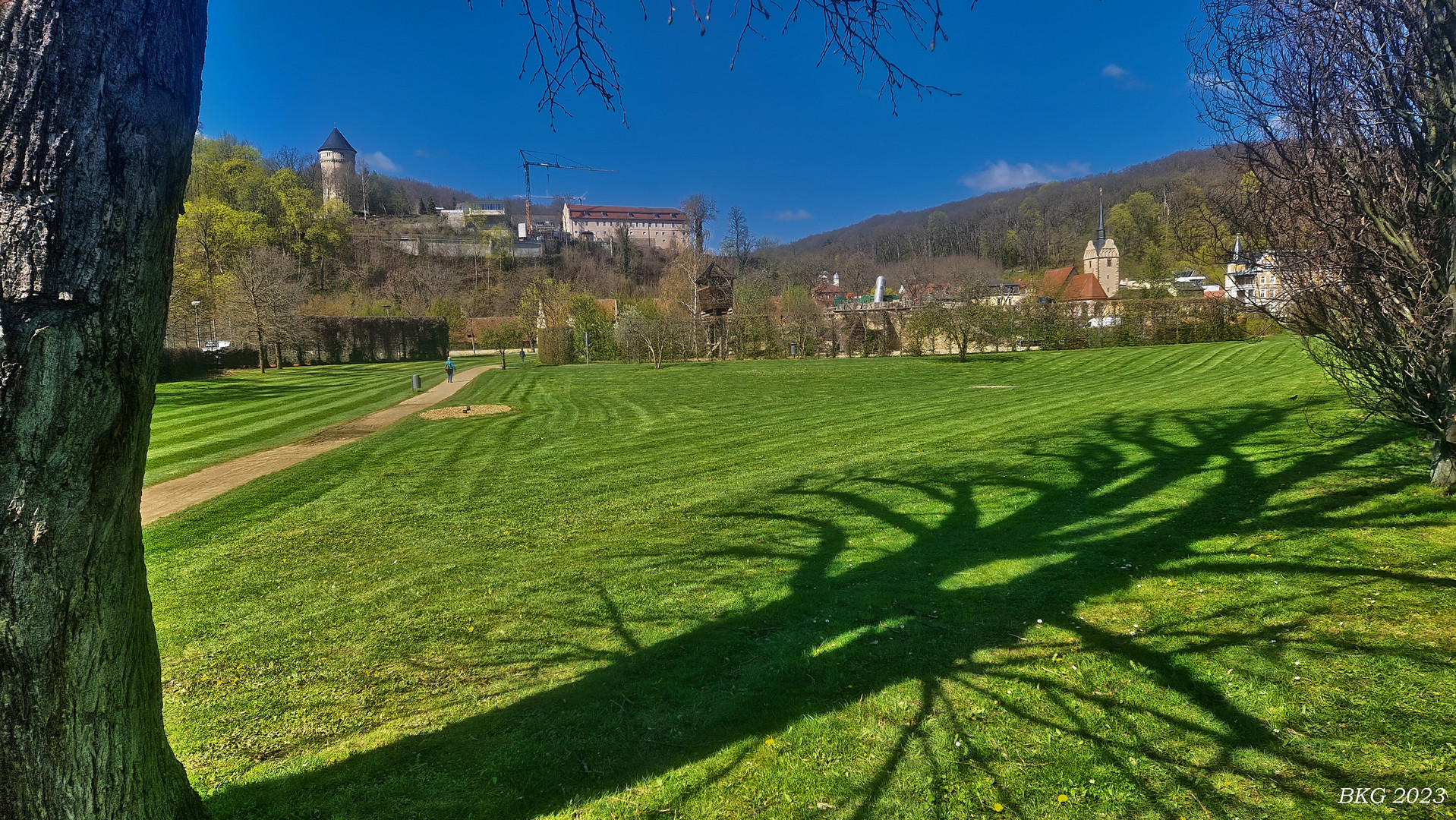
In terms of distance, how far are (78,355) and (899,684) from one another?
3254 millimetres

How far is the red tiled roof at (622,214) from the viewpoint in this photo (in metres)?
138

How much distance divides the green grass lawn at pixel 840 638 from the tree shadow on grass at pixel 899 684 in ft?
0.06

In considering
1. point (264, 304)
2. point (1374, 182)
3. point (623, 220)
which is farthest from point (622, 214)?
point (1374, 182)

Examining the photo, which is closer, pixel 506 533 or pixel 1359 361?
pixel 1359 361

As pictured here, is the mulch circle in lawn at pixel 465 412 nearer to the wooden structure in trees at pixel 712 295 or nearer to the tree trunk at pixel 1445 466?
the tree trunk at pixel 1445 466

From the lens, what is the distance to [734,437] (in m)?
12.1

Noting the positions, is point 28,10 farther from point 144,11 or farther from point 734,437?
point 734,437

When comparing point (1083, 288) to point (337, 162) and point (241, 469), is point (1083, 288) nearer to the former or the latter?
point (241, 469)

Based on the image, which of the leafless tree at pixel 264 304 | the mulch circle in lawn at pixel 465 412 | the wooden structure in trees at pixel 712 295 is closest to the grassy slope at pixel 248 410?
the mulch circle in lawn at pixel 465 412

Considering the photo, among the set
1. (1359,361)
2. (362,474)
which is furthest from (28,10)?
(362,474)

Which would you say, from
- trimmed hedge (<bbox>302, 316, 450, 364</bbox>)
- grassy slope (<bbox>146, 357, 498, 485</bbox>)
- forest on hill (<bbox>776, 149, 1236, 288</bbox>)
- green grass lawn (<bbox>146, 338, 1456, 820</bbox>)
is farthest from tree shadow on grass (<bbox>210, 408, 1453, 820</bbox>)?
forest on hill (<bbox>776, 149, 1236, 288</bbox>)

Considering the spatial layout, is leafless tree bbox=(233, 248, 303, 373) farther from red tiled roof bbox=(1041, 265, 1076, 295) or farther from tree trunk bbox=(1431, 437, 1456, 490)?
red tiled roof bbox=(1041, 265, 1076, 295)

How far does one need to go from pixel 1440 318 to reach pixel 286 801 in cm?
748

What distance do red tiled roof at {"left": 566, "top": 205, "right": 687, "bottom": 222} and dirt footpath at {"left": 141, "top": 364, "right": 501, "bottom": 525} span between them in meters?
128
